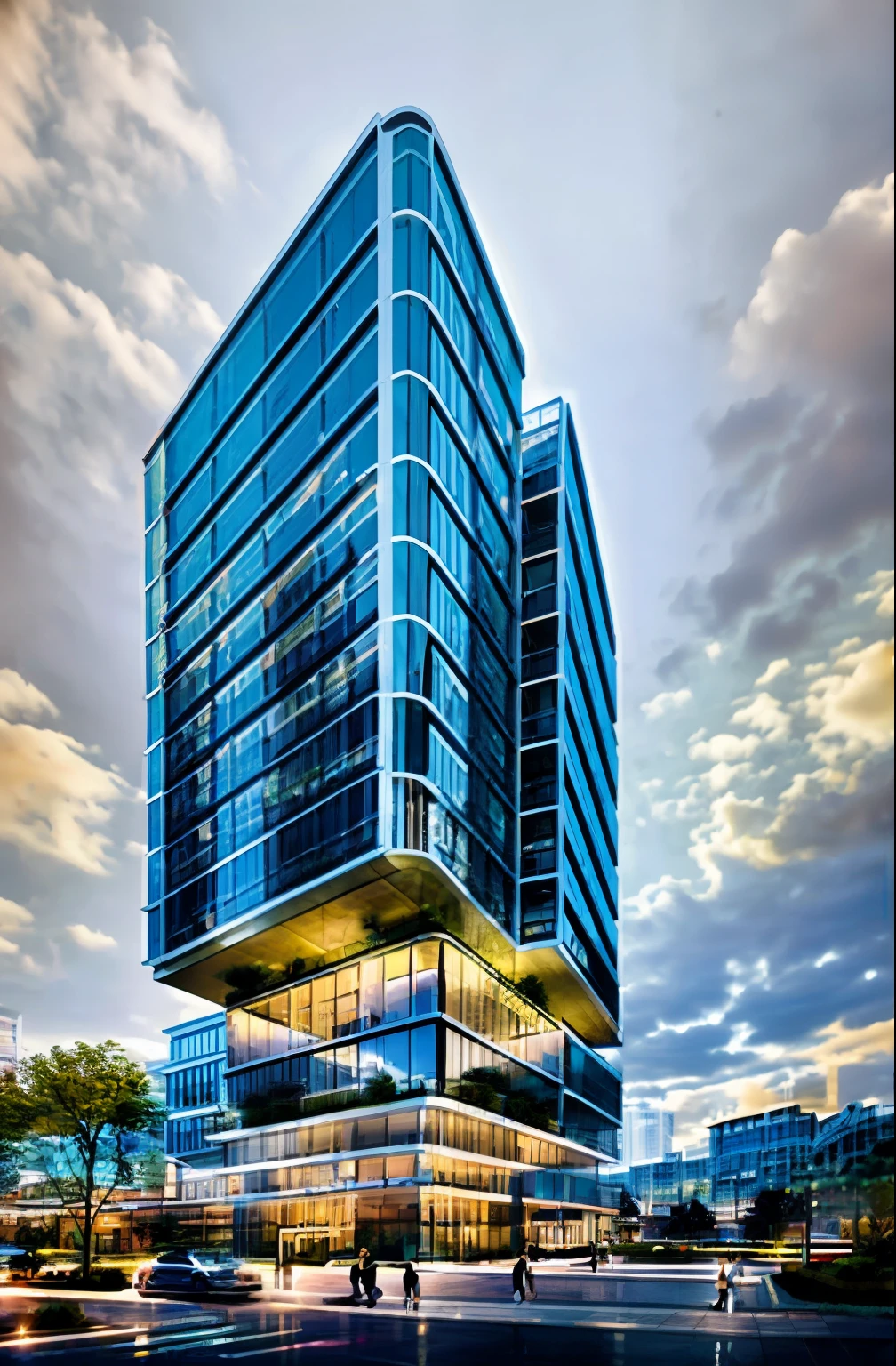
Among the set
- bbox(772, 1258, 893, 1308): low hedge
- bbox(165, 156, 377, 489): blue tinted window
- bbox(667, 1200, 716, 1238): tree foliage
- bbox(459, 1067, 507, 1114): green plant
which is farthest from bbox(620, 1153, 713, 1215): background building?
bbox(165, 156, 377, 489): blue tinted window

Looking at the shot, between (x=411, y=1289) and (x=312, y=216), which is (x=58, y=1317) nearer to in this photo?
(x=411, y=1289)

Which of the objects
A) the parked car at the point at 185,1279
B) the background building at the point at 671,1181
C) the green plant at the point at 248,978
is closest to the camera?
the parked car at the point at 185,1279

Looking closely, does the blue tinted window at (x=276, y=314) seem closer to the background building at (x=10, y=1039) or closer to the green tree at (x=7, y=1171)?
the background building at (x=10, y=1039)

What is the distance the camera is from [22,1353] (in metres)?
20.9

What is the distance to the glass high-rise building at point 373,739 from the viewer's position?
3784 centimetres

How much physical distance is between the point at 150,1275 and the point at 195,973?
1962cm

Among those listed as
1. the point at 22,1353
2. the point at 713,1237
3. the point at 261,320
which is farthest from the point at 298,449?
the point at 713,1237

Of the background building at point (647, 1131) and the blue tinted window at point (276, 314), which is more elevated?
the blue tinted window at point (276, 314)

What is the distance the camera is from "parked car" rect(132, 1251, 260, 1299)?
3009cm

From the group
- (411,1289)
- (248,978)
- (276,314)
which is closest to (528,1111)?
(248,978)

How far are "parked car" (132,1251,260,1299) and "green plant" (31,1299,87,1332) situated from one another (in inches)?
245

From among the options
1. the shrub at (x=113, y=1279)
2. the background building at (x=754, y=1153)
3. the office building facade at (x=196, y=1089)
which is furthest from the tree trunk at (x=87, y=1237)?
the background building at (x=754, y=1153)

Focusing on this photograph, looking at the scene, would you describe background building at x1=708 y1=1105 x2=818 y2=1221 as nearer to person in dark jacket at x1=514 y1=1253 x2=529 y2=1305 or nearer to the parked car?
person in dark jacket at x1=514 y1=1253 x2=529 y2=1305

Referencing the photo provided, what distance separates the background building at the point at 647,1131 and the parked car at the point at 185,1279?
58.3m
